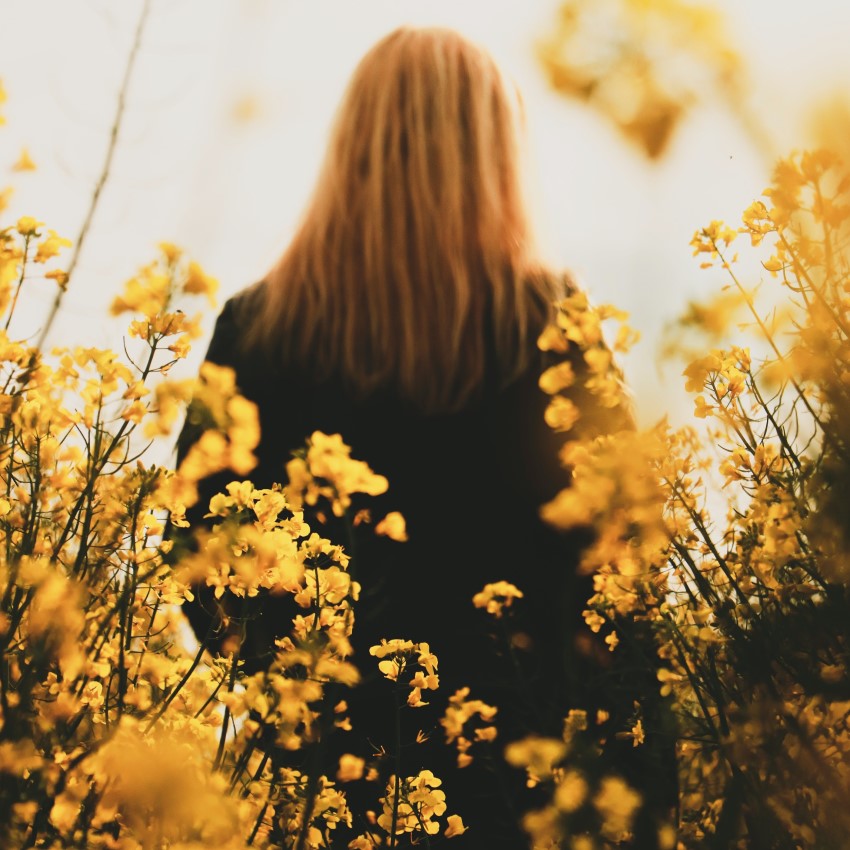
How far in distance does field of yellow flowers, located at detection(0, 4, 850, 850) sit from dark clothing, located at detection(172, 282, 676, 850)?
0.07m

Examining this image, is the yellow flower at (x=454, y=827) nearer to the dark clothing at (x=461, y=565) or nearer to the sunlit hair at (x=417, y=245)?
the dark clothing at (x=461, y=565)

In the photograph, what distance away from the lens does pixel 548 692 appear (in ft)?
5.29

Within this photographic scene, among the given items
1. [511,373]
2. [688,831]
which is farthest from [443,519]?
[688,831]

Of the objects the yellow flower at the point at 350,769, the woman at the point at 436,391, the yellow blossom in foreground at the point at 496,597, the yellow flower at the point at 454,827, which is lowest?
the yellow flower at the point at 454,827

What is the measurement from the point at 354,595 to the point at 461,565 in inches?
17.8

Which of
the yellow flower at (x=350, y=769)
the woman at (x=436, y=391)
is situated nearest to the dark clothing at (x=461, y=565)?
the woman at (x=436, y=391)

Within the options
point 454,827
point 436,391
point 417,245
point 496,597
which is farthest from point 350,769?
point 417,245

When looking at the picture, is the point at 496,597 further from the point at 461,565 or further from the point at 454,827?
the point at 454,827

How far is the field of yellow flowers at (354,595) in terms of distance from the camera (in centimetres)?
97

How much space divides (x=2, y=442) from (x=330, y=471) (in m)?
0.50

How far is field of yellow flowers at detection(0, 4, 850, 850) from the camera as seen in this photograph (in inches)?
38.2

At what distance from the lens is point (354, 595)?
1229 millimetres

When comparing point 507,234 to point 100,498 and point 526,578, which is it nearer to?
point 526,578

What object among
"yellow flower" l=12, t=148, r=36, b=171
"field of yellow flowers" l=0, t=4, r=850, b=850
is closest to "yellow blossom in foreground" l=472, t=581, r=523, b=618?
"field of yellow flowers" l=0, t=4, r=850, b=850
